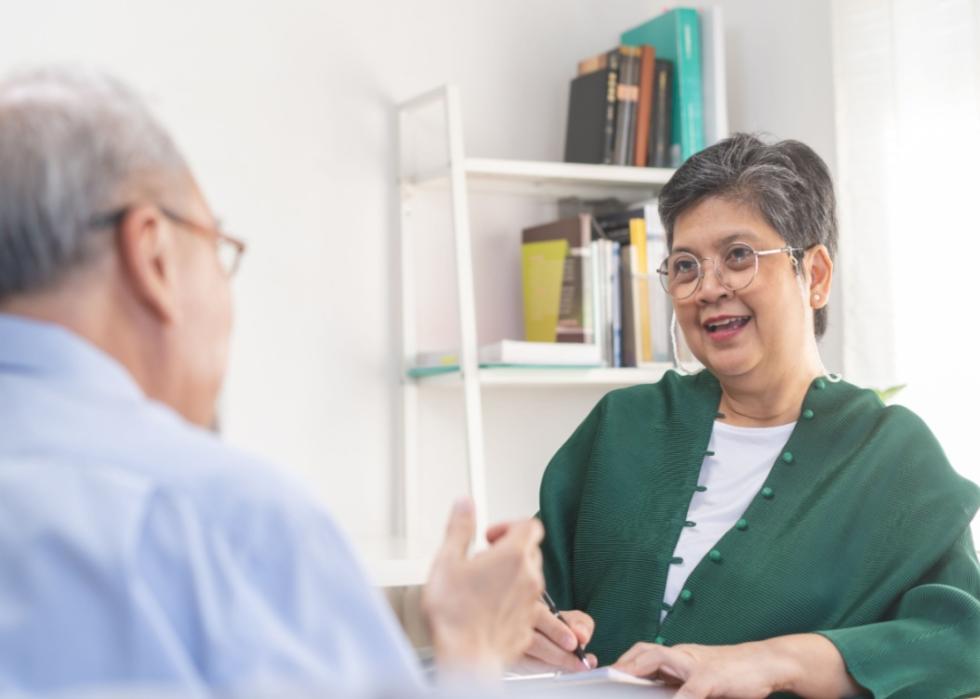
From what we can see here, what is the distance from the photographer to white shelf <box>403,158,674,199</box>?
2699mm

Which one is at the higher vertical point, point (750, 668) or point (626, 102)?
point (626, 102)

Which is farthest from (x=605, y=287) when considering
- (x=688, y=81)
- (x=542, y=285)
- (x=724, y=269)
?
(x=724, y=269)

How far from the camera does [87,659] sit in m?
0.64

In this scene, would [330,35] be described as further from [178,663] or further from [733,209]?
[178,663]

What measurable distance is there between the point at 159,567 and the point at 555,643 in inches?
36.8

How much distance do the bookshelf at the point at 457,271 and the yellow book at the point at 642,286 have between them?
2.0 inches

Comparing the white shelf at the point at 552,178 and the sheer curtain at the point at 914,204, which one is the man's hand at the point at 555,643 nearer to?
the sheer curtain at the point at 914,204

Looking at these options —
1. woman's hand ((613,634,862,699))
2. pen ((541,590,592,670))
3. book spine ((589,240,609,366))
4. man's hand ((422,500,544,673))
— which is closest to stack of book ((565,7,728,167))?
book spine ((589,240,609,366))

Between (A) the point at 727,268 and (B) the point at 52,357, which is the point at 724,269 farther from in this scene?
(B) the point at 52,357

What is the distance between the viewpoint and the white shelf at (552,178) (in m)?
2.70

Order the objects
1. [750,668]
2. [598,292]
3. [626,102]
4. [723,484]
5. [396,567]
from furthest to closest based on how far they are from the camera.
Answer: [626,102], [598,292], [396,567], [723,484], [750,668]

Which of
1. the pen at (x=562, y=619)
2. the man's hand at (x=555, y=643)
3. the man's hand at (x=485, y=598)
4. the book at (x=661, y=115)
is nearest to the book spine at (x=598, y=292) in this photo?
the book at (x=661, y=115)

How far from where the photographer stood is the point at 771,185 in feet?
5.64

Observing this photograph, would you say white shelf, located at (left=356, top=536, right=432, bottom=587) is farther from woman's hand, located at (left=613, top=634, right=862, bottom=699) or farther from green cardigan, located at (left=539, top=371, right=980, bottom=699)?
woman's hand, located at (left=613, top=634, right=862, bottom=699)
